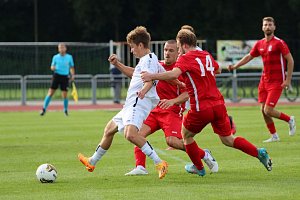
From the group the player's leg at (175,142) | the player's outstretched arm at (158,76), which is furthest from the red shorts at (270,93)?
the player's outstretched arm at (158,76)

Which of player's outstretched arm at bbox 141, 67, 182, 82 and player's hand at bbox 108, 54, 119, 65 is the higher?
player's hand at bbox 108, 54, 119, 65

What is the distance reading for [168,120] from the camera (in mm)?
12336

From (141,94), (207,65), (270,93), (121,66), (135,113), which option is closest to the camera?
(141,94)

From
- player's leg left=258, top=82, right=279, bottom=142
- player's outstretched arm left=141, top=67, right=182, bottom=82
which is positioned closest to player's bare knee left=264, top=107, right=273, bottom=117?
player's leg left=258, top=82, right=279, bottom=142

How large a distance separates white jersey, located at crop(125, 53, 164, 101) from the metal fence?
23.4m

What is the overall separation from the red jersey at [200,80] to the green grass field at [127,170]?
3.19 feet

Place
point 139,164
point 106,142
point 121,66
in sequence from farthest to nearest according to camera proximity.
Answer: point 139,164
point 121,66
point 106,142

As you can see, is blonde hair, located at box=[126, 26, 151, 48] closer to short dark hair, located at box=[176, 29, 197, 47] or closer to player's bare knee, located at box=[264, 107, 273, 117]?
short dark hair, located at box=[176, 29, 197, 47]

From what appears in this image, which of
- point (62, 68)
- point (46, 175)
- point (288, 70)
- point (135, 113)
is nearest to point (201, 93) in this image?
point (135, 113)

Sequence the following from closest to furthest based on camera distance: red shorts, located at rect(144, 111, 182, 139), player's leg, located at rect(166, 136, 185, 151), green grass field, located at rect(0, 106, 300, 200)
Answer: green grass field, located at rect(0, 106, 300, 200)
player's leg, located at rect(166, 136, 185, 151)
red shorts, located at rect(144, 111, 182, 139)

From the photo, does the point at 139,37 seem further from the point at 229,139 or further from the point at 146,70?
the point at 229,139

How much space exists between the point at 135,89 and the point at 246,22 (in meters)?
48.4

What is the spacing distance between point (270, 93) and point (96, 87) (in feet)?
62.5

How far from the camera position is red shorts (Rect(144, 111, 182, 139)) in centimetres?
1225
